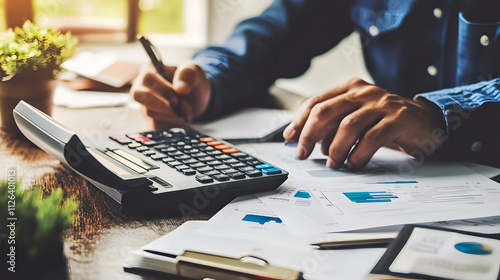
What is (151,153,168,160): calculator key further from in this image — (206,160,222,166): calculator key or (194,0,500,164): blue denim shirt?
(194,0,500,164): blue denim shirt

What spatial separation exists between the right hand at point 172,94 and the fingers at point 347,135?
309 mm

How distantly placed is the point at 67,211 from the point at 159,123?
53 centimetres

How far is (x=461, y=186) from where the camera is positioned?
1.91ft

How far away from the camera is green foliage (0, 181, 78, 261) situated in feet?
1.05

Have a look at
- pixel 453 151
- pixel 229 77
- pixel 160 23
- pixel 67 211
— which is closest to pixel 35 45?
pixel 229 77

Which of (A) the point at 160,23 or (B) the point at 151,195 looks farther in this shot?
(A) the point at 160,23

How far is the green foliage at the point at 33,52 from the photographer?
2.51 feet

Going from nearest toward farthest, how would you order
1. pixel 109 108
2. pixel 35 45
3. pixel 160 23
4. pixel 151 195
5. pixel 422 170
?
pixel 151 195, pixel 422 170, pixel 35 45, pixel 109 108, pixel 160 23

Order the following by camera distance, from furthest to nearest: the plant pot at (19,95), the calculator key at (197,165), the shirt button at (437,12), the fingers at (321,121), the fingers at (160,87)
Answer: the shirt button at (437,12)
the fingers at (160,87)
the plant pot at (19,95)
the fingers at (321,121)
the calculator key at (197,165)

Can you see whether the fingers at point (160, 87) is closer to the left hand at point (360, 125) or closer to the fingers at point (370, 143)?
the left hand at point (360, 125)

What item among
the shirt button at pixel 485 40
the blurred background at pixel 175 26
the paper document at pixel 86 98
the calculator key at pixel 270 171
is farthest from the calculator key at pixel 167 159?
the blurred background at pixel 175 26

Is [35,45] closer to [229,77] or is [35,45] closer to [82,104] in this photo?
[82,104]

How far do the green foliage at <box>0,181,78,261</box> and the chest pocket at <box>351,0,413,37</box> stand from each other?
2.97 ft

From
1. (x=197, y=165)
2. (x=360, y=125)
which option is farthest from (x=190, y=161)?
(x=360, y=125)
